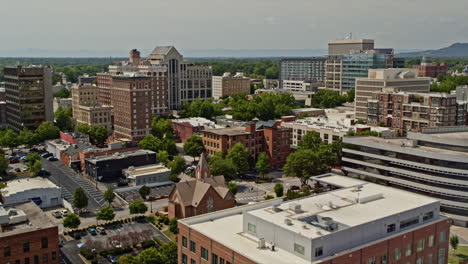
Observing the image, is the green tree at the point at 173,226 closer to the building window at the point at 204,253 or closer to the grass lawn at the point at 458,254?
the building window at the point at 204,253

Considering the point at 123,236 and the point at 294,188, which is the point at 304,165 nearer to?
the point at 294,188

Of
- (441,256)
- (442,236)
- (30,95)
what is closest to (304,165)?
(441,256)

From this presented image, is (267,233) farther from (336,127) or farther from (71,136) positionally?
(71,136)

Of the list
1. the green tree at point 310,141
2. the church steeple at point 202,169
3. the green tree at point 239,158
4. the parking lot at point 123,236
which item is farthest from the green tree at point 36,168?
the green tree at point 310,141

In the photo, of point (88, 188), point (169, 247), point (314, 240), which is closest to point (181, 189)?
point (169, 247)

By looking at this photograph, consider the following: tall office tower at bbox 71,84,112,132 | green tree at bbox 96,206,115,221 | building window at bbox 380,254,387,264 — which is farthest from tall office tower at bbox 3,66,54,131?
building window at bbox 380,254,387,264

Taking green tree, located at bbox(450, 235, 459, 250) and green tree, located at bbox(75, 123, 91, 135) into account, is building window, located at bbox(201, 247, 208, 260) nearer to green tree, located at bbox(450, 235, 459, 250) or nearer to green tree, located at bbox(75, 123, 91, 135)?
green tree, located at bbox(450, 235, 459, 250)
